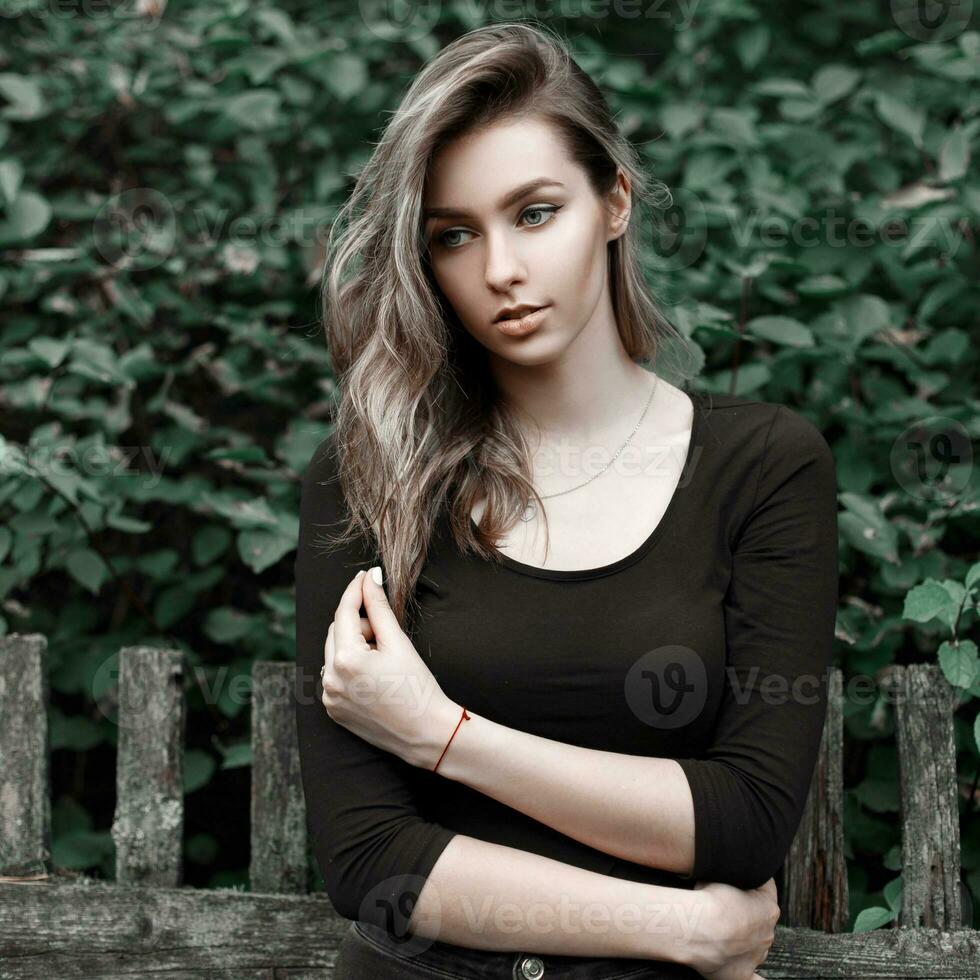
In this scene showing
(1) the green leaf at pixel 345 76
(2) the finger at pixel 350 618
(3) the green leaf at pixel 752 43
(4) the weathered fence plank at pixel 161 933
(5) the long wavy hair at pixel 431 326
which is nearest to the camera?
(2) the finger at pixel 350 618

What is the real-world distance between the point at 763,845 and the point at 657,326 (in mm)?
865

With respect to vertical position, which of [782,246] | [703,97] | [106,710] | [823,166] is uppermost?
[703,97]

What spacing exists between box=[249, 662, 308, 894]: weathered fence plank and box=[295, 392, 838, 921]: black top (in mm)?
303

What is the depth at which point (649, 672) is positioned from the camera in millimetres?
1563

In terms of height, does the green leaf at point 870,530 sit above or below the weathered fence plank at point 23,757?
above

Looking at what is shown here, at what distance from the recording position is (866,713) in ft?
6.68

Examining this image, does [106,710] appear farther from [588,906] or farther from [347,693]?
[588,906]

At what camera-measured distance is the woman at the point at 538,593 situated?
1.50 m

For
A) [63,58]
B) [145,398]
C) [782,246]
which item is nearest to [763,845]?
[782,246]
